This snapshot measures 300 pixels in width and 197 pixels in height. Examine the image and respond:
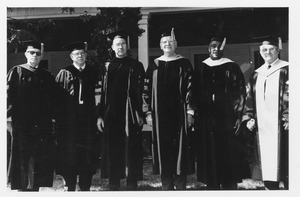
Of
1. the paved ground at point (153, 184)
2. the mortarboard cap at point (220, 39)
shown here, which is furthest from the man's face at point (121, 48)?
the paved ground at point (153, 184)

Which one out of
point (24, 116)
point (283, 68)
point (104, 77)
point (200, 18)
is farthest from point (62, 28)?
point (283, 68)

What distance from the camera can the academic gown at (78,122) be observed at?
5.86 metres

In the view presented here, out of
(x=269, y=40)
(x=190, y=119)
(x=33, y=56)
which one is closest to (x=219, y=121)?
(x=190, y=119)

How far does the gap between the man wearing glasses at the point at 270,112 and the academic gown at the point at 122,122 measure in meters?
1.59

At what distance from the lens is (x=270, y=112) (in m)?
5.82

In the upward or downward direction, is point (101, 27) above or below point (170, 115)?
above

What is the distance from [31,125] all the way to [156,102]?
6.08ft

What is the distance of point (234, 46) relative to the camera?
5.85 metres

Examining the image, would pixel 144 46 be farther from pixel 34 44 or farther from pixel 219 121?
pixel 34 44

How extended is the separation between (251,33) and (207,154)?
1.86 m

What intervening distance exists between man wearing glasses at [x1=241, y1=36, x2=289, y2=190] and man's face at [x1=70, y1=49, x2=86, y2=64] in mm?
2440

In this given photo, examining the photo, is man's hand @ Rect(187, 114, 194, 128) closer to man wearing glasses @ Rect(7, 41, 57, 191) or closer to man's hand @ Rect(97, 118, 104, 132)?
man's hand @ Rect(97, 118, 104, 132)

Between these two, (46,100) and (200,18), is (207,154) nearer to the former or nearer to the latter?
(200,18)

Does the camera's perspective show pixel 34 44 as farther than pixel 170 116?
Yes
